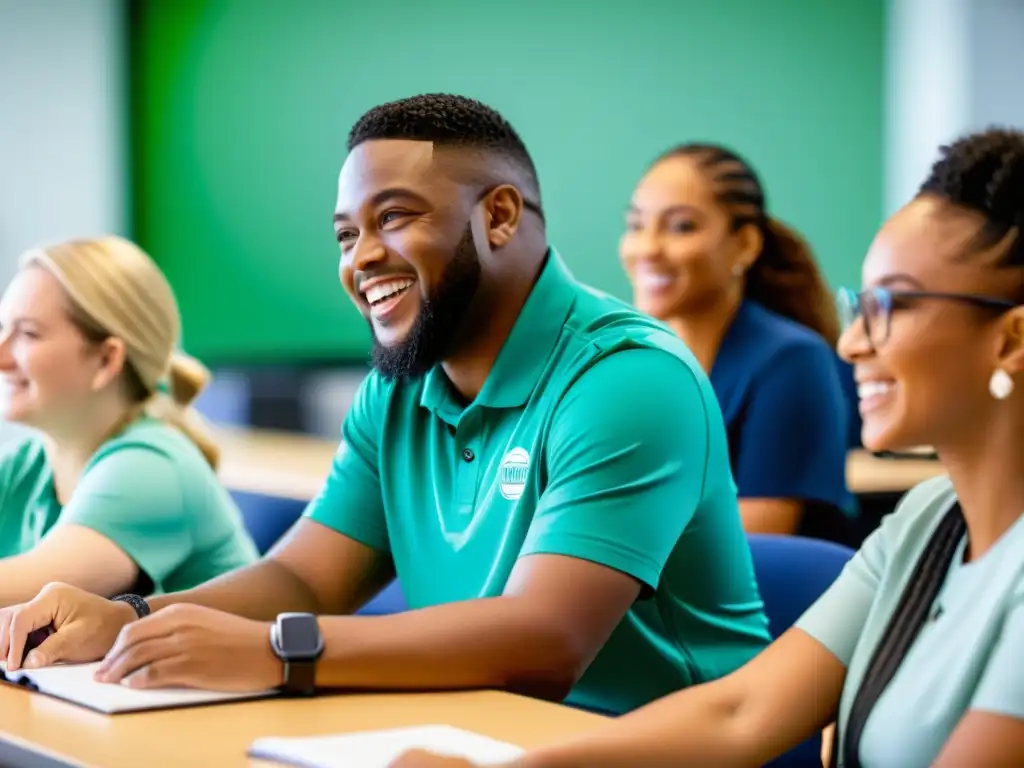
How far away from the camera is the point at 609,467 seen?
1708 mm

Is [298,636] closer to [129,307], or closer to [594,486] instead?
[594,486]

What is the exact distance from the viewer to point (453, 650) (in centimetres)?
158

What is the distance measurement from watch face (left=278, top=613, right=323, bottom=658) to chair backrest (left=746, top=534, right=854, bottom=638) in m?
0.65

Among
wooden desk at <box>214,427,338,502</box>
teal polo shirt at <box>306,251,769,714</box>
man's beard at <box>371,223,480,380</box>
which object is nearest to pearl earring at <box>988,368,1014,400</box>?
teal polo shirt at <box>306,251,769,714</box>

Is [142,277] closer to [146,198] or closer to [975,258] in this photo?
[975,258]

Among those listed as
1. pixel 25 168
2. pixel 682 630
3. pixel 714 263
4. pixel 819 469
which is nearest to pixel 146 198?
pixel 25 168

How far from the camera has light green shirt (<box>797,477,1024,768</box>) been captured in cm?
123

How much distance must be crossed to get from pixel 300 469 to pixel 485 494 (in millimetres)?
2315

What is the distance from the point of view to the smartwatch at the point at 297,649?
153 cm

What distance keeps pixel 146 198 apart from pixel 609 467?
4199mm

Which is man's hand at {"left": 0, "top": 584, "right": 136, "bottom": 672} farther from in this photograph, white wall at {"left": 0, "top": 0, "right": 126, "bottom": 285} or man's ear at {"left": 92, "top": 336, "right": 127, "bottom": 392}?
white wall at {"left": 0, "top": 0, "right": 126, "bottom": 285}

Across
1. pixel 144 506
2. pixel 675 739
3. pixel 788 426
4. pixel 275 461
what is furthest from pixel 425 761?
pixel 275 461

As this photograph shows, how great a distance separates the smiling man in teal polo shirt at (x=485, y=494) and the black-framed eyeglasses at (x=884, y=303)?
15.9 inches

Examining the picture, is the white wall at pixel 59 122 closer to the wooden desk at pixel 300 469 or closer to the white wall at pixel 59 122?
the white wall at pixel 59 122
